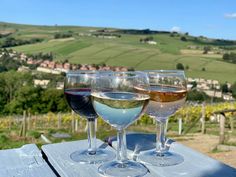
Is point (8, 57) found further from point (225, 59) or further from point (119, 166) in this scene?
point (119, 166)

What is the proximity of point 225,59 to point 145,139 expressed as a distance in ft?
146

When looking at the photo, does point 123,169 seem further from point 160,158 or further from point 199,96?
point 199,96

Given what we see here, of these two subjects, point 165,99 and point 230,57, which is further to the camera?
point 230,57

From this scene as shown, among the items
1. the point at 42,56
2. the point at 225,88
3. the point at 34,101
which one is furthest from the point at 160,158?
the point at 42,56

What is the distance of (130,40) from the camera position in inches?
2290

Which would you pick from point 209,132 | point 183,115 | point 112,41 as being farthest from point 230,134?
point 112,41

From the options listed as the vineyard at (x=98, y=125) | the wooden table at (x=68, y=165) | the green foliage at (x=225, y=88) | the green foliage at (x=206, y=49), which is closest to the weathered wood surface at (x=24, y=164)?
the wooden table at (x=68, y=165)

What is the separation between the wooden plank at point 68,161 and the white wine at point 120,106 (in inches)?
7.4

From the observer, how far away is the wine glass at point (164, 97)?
48.8 inches

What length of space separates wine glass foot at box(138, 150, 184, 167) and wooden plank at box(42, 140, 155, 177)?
114 mm

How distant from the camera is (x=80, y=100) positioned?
1237 mm

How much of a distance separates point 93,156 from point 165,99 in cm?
31

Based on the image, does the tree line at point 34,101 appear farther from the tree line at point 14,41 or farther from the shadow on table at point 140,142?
the shadow on table at point 140,142

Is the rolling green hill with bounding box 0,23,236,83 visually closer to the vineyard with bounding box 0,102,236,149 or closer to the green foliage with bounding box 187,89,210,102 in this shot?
the green foliage with bounding box 187,89,210,102
